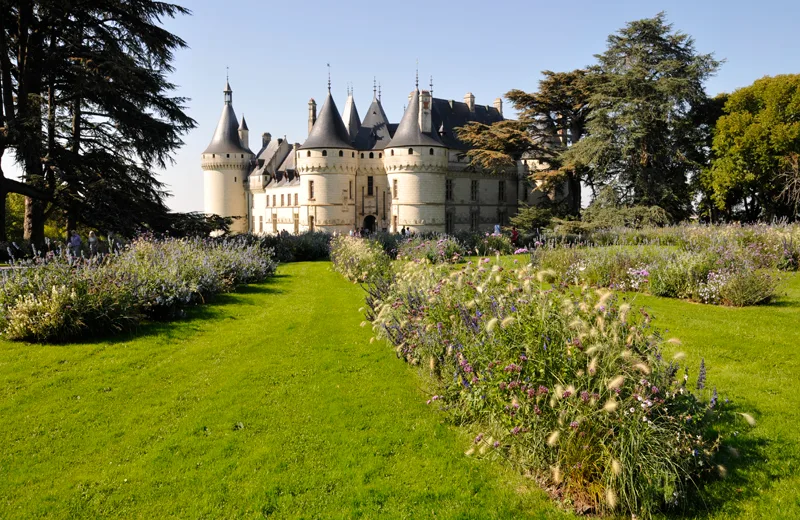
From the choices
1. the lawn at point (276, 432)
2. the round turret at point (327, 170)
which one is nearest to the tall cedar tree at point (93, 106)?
the lawn at point (276, 432)

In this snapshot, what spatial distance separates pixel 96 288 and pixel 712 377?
744cm

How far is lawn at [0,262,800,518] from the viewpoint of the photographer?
3.59 metres

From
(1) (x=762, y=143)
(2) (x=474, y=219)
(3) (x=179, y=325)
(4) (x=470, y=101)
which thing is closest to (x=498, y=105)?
(4) (x=470, y=101)

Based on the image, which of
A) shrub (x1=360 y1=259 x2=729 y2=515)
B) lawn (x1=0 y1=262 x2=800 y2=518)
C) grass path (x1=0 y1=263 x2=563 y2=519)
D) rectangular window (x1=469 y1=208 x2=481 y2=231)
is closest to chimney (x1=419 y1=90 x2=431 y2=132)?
rectangular window (x1=469 y1=208 x2=481 y2=231)

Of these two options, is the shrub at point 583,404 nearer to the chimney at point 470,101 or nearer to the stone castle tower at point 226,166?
the chimney at point 470,101

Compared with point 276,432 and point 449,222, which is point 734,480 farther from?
point 449,222

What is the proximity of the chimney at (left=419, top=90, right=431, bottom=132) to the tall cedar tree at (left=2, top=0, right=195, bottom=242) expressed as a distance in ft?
59.5

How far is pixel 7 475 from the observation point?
3.95 m

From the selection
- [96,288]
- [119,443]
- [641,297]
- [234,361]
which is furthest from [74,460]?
[641,297]

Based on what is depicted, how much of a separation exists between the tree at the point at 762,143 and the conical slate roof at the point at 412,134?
15.1 metres

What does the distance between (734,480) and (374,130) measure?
115ft

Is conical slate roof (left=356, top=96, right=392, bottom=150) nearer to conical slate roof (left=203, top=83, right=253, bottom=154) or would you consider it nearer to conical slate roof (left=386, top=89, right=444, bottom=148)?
conical slate roof (left=386, top=89, right=444, bottom=148)

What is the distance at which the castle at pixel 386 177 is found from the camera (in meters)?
33.6

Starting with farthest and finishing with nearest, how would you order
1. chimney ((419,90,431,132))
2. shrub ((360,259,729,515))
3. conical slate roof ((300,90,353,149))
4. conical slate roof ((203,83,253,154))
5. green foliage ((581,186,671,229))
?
conical slate roof ((203,83,253,154)), conical slate roof ((300,90,353,149)), chimney ((419,90,431,132)), green foliage ((581,186,671,229)), shrub ((360,259,729,515))
